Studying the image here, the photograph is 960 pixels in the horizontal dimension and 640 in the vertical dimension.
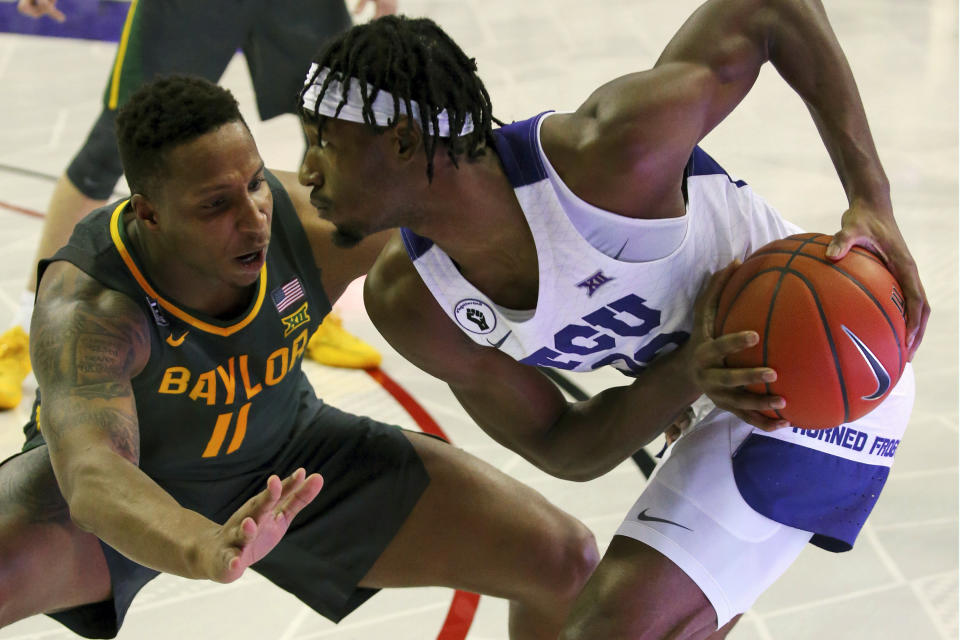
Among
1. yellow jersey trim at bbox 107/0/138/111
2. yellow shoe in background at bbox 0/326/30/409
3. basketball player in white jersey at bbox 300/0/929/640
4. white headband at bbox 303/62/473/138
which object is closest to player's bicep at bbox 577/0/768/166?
basketball player in white jersey at bbox 300/0/929/640

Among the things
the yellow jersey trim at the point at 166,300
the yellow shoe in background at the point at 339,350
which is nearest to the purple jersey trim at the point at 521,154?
the yellow jersey trim at the point at 166,300

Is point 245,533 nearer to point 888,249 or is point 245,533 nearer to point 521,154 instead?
point 521,154

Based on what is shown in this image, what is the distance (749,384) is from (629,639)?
0.57 m

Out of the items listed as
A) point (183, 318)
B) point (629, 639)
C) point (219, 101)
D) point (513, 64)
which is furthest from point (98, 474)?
point (513, 64)

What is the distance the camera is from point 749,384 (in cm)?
205

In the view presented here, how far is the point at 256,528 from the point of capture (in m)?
1.79

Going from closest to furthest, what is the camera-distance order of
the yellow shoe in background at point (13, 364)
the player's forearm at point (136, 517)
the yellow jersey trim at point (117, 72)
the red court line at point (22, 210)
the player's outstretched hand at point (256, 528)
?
1. the player's outstretched hand at point (256, 528)
2. the player's forearm at point (136, 517)
3. the yellow jersey trim at point (117, 72)
4. the yellow shoe in background at point (13, 364)
5. the red court line at point (22, 210)

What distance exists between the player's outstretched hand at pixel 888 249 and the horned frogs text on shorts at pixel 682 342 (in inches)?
10.1

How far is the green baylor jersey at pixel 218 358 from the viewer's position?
2469 mm

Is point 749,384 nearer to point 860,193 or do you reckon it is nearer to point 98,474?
point 860,193

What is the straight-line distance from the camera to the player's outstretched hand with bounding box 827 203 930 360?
7.04 ft

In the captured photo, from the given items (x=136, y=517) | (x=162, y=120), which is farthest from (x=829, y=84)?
(x=136, y=517)

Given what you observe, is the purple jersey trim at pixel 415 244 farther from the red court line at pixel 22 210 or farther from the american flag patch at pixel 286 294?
the red court line at pixel 22 210

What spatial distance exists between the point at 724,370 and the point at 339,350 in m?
2.67
